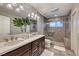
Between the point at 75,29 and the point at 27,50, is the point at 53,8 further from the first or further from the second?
the point at 27,50

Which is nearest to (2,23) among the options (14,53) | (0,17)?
(0,17)

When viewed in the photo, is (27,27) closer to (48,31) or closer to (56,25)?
(48,31)

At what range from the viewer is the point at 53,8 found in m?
1.50

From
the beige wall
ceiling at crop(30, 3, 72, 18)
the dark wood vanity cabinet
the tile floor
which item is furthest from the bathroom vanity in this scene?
the beige wall

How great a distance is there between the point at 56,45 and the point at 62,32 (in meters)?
0.31

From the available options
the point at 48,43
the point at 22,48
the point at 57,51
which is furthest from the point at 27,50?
the point at 57,51

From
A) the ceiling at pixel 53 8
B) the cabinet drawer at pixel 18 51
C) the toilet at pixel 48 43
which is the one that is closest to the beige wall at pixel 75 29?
the ceiling at pixel 53 8

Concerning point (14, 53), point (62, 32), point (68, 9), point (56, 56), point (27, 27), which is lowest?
point (56, 56)

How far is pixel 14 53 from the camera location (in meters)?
1.20

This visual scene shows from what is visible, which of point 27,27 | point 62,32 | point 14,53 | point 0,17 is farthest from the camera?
point 27,27

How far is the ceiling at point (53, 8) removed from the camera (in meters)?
1.39

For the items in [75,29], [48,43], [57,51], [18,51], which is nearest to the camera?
[18,51]

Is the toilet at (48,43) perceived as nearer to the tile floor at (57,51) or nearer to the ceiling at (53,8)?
the tile floor at (57,51)

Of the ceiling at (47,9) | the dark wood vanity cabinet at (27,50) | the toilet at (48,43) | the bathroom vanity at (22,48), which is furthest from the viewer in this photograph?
the toilet at (48,43)
